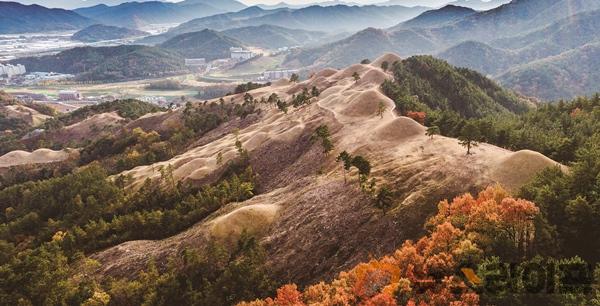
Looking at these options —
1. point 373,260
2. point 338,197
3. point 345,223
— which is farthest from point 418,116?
point 373,260

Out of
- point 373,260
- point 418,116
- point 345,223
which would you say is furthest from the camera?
point 418,116

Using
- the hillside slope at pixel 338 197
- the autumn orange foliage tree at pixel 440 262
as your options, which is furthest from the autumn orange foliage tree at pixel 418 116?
the autumn orange foliage tree at pixel 440 262

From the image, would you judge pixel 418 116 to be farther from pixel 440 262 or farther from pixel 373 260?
pixel 440 262

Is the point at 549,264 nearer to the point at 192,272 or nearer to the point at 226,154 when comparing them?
the point at 192,272

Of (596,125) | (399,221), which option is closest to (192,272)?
(399,221)

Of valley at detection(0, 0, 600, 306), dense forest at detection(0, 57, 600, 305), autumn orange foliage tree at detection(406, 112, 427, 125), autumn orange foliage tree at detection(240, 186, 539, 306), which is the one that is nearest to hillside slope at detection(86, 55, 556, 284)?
valley at detection(0, 0, 600, 306)
